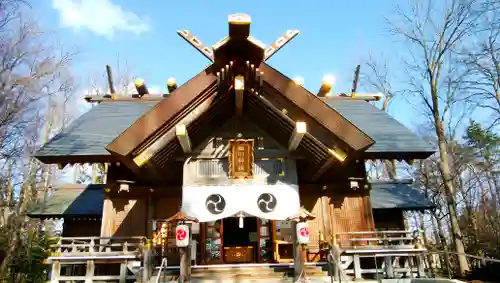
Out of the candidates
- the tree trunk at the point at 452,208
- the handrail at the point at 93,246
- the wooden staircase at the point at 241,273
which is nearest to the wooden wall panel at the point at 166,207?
the handrail at the point at 93,246

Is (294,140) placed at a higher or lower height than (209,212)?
higher

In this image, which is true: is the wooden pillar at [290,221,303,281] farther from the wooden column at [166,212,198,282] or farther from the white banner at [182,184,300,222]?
the wooden column at [166,212,198,282]

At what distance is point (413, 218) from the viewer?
1374 inches

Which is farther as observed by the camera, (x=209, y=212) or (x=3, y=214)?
(x=3, y=214)

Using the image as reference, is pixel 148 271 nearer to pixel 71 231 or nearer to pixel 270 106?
pixel 270 106

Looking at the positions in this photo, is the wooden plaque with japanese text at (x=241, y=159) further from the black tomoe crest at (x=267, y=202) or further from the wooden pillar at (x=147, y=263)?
the wooden pillar at (x=147, y=263)

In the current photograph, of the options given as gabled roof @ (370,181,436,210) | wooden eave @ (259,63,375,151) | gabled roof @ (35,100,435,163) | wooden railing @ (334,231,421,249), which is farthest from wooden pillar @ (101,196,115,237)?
gabled roof @ (370,181,436,210)

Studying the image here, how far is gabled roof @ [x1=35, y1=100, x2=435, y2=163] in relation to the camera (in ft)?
33.6

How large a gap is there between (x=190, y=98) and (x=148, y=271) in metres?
4.30

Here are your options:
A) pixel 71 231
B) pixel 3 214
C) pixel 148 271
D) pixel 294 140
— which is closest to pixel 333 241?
pixel 294 140

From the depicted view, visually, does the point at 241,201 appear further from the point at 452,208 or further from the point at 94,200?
the point at 452,208

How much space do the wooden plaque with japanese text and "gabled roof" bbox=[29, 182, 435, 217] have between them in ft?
23.1

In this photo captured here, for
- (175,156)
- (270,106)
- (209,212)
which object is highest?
(270,106)

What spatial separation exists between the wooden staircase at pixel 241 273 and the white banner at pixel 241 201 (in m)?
1.24
